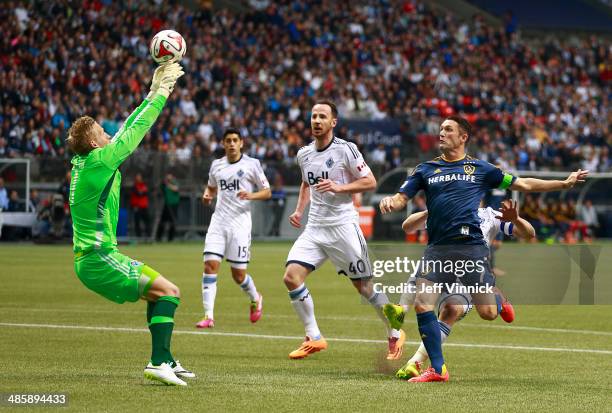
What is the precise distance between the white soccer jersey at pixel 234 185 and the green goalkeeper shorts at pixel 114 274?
708 centimetres

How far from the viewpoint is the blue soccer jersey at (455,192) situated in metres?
10.3

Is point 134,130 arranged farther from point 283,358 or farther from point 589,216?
point 589,216

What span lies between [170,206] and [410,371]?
25.9 m

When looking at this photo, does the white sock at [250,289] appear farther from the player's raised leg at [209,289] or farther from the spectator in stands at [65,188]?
the spectator in stands at [65,188]

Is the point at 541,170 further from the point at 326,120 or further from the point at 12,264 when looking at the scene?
the point at 326,120

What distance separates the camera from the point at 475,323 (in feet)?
53.8

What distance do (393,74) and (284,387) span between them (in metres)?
37.2

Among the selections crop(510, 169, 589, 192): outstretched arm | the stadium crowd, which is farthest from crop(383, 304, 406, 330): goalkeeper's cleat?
the stadium crowd

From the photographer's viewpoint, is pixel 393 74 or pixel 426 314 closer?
pixel 426 314

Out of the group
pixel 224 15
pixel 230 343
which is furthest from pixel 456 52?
pixel 230 343

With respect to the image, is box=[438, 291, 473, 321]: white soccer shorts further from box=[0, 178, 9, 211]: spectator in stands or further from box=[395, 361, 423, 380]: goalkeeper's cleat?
box=[0, 178, 9, 211]: spectator in stands

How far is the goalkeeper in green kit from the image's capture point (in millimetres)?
9398

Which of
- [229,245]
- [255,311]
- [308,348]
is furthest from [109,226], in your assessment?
[229,245]

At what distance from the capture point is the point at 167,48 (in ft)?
34.5
